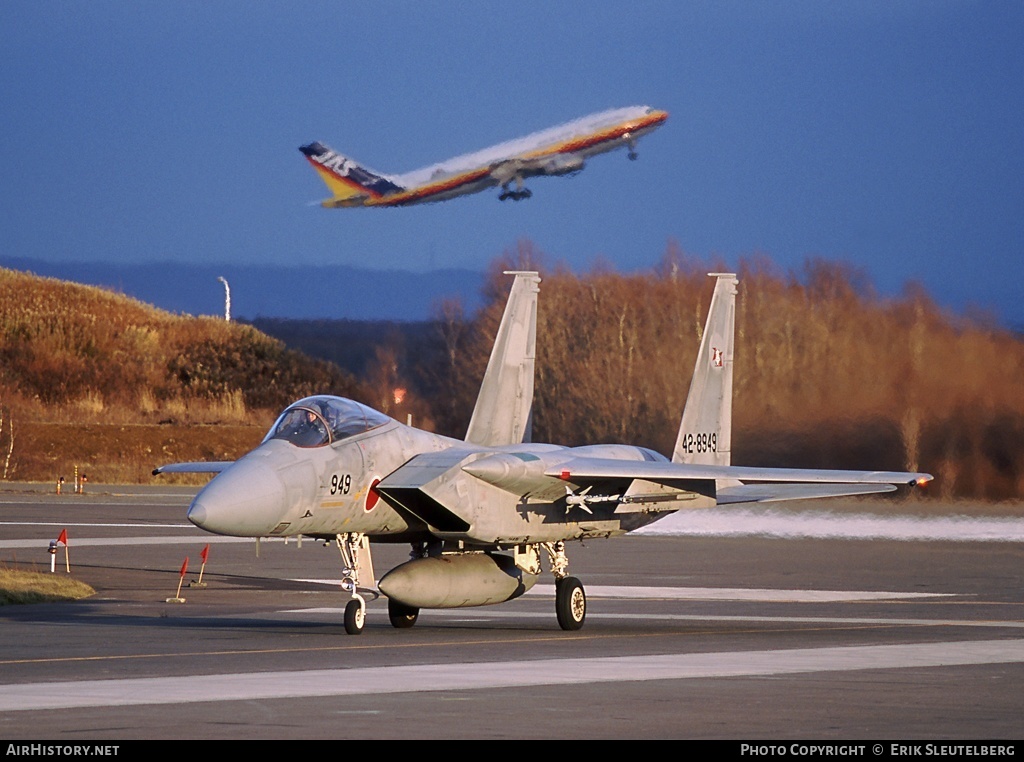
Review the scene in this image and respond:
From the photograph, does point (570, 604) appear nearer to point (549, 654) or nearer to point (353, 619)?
point (353, 619)

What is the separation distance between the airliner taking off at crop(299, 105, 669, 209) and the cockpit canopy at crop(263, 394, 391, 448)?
42.2 m

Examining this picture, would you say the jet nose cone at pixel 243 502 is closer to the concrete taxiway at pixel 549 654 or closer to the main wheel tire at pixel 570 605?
the concrete taxiway at pixel 549 654

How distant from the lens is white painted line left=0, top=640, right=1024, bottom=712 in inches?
431

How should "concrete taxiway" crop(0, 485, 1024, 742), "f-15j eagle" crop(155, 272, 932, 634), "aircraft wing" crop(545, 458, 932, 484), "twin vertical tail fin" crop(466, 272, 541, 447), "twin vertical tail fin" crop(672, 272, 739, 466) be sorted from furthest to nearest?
"twin vertical tail fin" crop(672, 272, 739, 466), "twin vertical tail fin" crop(466, 272, 541, 447), "aircraft wing" crop(545, 458, 932, 484), "f-15j eagle" crop(155, 272, 932, 634), "concrete taxiway" crop(0, 485, 1024, 742)

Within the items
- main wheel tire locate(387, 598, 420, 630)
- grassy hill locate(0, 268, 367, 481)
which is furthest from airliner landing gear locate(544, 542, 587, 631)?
grassy hill locate(0, 268, 367, 481)

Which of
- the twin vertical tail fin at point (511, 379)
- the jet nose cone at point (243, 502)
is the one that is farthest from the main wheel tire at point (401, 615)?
the twin vertical tail fin at point (511, 379)

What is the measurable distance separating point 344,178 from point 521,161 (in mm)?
11274

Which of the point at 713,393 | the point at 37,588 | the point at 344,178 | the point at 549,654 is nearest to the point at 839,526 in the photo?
the point at 713,393

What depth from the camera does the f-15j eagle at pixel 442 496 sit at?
1548cm

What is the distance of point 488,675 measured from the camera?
1246cm

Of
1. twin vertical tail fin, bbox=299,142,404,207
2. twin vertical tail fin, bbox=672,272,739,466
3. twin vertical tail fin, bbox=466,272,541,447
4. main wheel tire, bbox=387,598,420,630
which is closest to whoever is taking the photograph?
main wheel tire, bbox=387,598,420,630

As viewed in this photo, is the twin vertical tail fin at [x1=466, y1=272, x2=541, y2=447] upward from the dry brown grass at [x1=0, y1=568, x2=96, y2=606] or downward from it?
upward

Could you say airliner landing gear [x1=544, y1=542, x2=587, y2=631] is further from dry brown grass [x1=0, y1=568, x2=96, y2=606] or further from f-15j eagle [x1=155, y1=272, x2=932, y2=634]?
dry brown grass [x1=0, y1=568, x2=96, y2=606]

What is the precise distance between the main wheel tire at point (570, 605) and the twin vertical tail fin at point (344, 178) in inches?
1979
